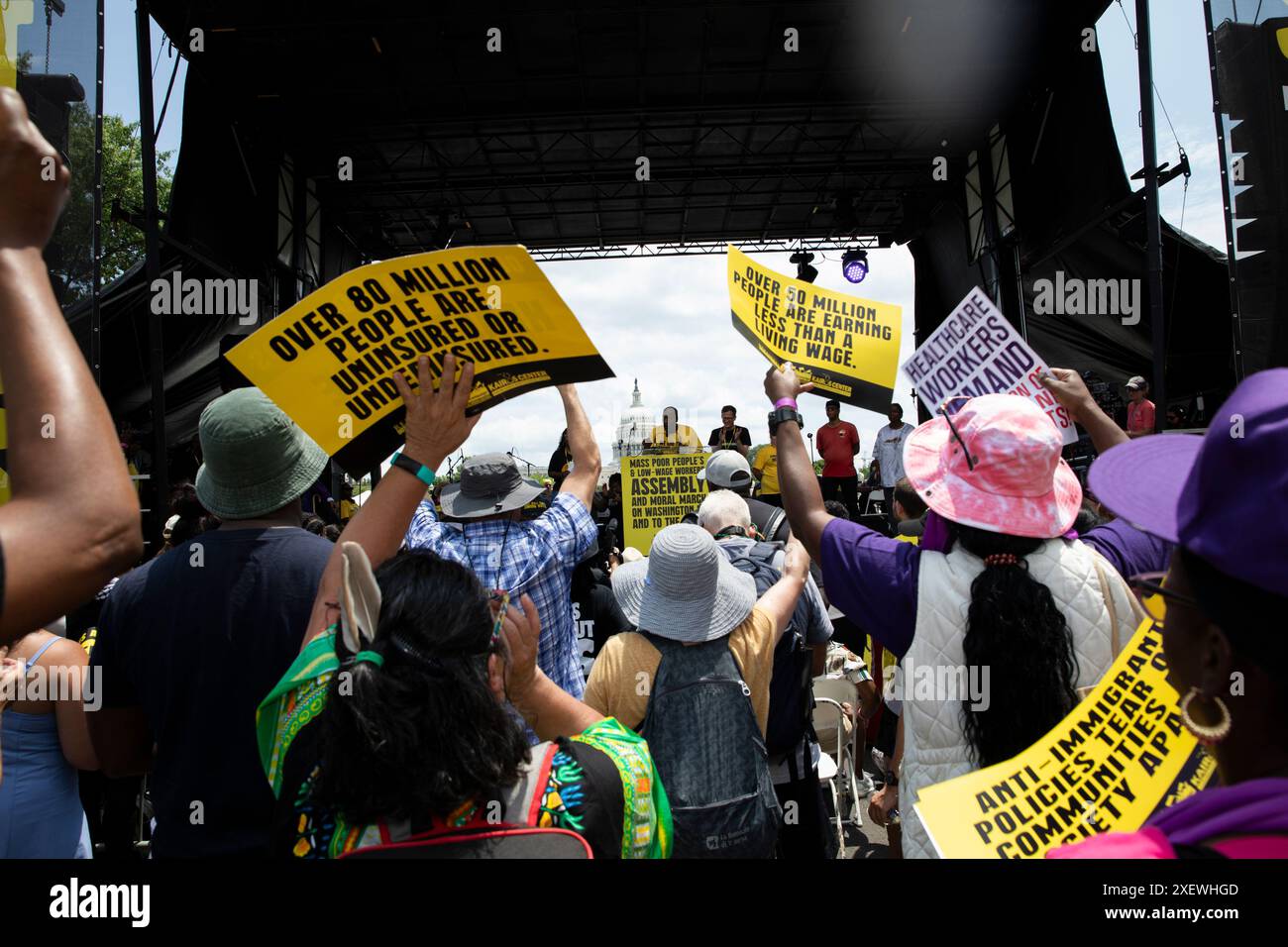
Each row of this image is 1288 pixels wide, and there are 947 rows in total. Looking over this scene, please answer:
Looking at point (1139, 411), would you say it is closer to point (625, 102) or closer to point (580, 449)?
point (625, 102)

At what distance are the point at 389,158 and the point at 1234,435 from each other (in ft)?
46.3

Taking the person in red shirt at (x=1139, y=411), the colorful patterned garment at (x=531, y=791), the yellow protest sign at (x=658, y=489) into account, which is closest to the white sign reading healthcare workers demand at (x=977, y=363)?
the colorful patterned garment at (x=531, y=791)

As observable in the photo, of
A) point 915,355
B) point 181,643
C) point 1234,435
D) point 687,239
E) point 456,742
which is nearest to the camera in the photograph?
point 1234,435

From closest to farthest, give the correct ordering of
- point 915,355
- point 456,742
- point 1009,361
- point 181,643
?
1. point 456,742
2. point 181,643
3. point 1009,361
4. point 915,355

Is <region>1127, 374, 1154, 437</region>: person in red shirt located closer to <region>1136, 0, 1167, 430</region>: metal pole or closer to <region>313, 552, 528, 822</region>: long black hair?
<region>1136, 0, 1167, 430</region>: metal pole

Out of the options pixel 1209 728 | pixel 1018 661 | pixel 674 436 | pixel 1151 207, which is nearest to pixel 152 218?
pixel 674 436

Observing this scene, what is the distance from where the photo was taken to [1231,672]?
83 cm

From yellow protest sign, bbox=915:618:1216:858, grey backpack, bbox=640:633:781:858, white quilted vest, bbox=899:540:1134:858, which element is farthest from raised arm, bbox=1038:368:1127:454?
grey backpack, bbox=640:633:781:858

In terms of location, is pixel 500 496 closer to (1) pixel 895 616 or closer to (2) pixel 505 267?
(2) pixel 505 267

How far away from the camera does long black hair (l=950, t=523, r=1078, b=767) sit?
1.69 meters

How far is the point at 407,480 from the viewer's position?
150 cm

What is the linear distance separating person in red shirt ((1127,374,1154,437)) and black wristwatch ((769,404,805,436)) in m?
7.47

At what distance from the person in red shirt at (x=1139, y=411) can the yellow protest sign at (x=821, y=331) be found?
6.85m

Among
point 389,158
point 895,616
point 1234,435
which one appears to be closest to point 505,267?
point 895,616
